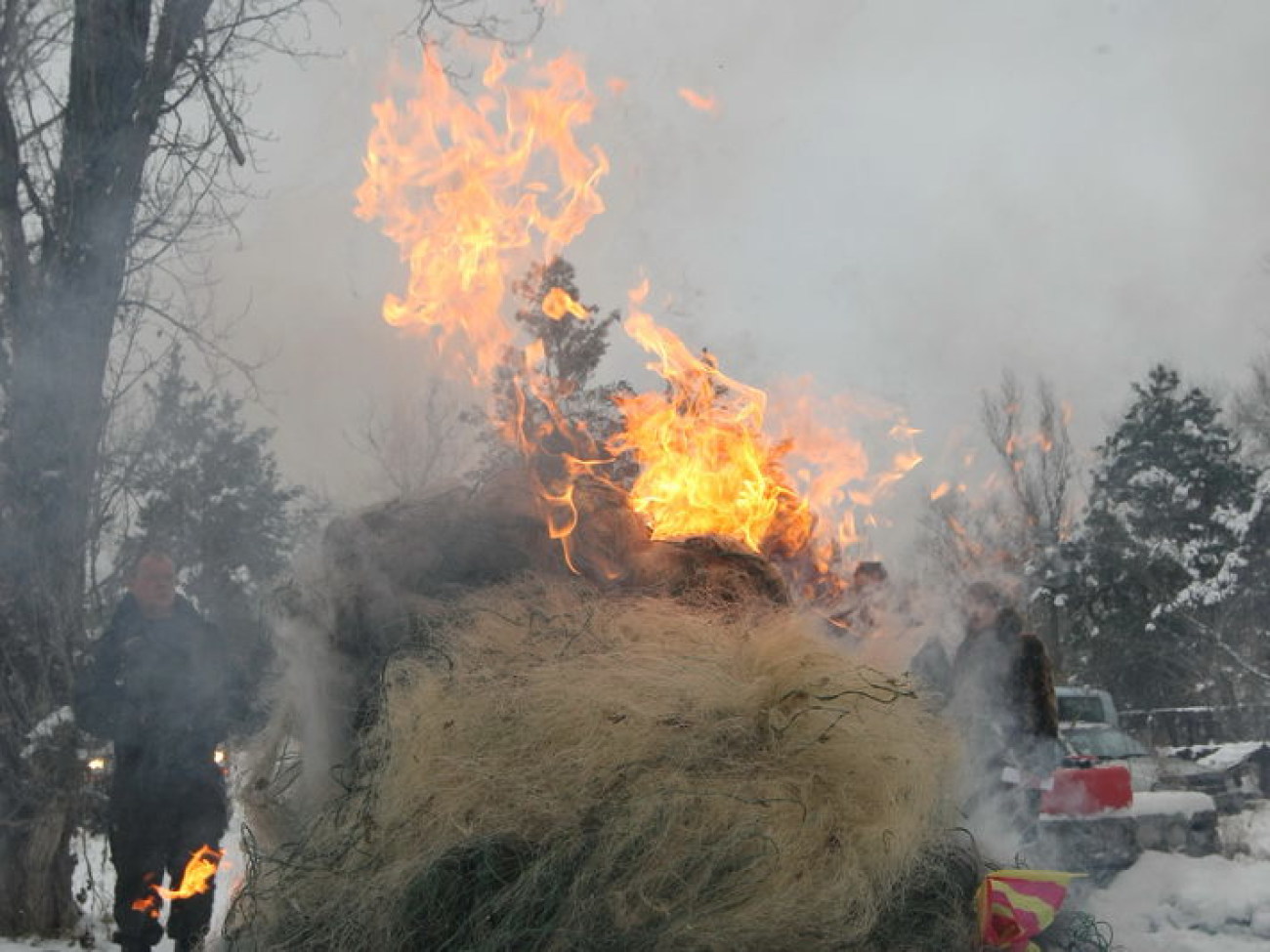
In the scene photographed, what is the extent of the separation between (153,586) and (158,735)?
2.23 ft

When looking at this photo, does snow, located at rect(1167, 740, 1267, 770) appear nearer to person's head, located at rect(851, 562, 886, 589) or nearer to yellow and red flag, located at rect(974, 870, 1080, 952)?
person's head, located at rect(851, 562, 886, 589)

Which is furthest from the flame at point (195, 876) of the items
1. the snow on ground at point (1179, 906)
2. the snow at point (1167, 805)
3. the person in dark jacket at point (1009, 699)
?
the snow at point (1167, 805)

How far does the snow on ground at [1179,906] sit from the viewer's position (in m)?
5.72

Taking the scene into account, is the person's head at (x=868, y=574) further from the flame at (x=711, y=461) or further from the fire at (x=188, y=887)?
the fire at (x=188, y=887)

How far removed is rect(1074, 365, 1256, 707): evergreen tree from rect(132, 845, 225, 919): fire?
83.0 ft

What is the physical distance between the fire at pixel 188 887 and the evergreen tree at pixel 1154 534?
83.0 ft

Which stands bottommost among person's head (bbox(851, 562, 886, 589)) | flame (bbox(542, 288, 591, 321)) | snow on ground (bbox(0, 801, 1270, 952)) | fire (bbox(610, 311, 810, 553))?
snow on ground (bbox(0, 801, 1270, 952))

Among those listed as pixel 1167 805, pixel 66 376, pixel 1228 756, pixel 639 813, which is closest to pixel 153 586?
pixel 66 376

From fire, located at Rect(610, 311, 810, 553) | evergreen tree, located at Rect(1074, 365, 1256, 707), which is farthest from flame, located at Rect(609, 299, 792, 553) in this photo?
evergreen tree, located at Rect(1074, 365, 1256, 707)

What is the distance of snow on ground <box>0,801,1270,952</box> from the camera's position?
5.72m

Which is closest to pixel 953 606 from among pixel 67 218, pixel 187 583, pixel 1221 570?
pixel 67 218

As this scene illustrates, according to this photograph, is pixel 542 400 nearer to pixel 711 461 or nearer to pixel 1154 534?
pixel 711 461

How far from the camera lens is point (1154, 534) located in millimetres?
28453

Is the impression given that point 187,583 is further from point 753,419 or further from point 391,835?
point 391,835
